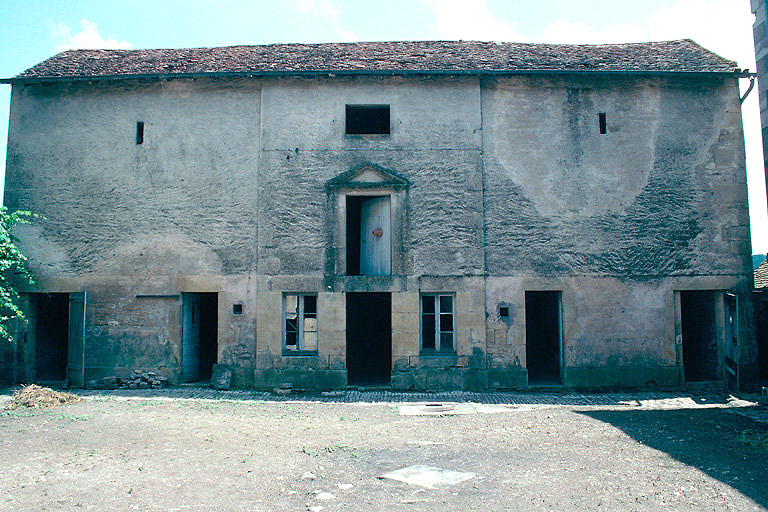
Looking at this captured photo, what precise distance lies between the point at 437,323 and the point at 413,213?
8.40 ft

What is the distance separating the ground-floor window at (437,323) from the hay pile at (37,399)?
7242 millimetres

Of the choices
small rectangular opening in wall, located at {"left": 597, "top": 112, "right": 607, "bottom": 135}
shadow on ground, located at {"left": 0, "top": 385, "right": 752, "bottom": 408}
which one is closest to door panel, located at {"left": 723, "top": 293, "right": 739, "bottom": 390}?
shadow on ground, located at {"left": 0, "top": 385, "right": 752, "bottom": 408}

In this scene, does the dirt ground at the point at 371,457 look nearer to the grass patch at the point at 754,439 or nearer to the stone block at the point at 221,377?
the grass patch at the point at 754,439

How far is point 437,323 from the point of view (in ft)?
38.9

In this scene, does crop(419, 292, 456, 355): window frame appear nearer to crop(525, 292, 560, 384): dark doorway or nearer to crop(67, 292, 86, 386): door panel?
crop(525, 292, 560, 384): dark doorway

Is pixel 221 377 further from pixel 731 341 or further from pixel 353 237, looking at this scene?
pixel 731 341

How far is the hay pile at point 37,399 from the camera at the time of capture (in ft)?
31.4

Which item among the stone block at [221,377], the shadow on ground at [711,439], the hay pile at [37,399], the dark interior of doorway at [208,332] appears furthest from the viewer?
the dark interior of doorway at [208,332]

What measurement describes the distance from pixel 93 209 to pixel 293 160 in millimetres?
4816

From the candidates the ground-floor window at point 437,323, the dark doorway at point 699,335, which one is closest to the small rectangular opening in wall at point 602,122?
the dark doorway at point 699,335

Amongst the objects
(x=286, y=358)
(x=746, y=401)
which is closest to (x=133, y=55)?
(x=286, y=358)

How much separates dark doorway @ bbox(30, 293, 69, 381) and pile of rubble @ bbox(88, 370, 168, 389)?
171 cm

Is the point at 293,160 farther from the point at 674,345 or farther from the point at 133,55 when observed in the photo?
the point at 674,345

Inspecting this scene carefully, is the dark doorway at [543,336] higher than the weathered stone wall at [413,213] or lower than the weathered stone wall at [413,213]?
lower
